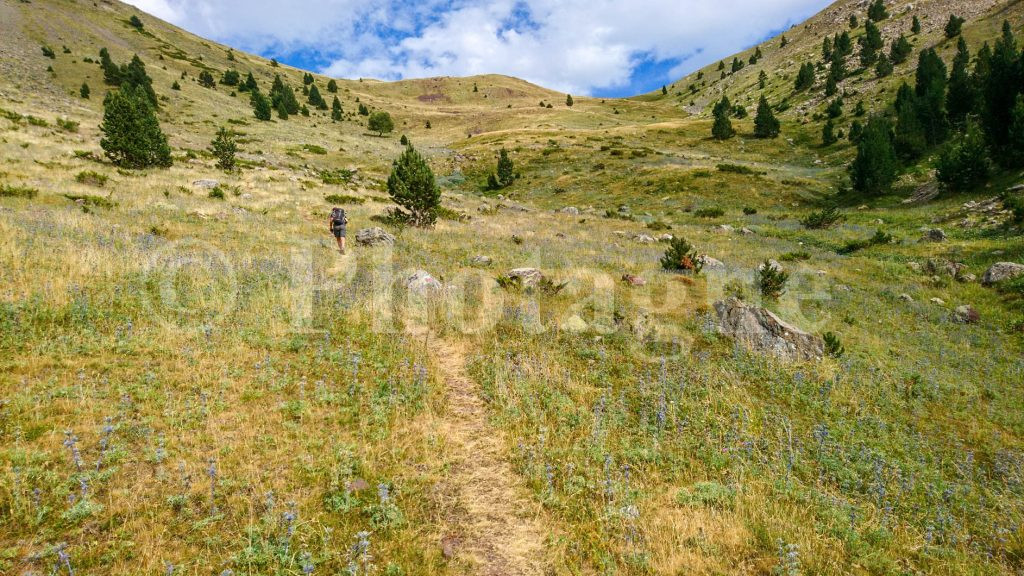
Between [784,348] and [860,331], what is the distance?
500cm

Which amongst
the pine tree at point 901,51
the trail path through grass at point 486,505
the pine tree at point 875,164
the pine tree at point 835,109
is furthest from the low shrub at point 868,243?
the pine tree at point 901,51

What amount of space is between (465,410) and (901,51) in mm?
107938

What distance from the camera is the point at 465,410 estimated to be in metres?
6.60

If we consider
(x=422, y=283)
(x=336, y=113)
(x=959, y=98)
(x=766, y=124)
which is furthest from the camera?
(x=336, y=113)

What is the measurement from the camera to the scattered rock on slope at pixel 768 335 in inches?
345

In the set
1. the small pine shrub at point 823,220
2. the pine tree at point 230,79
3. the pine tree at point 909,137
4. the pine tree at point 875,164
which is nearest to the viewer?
the small pine shrub at point 823,220

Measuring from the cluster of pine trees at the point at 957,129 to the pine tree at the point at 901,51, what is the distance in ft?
81.3

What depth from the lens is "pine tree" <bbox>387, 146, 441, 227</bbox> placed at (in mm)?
22656

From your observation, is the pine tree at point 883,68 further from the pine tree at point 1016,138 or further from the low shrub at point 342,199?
the low shrub at point 342,199

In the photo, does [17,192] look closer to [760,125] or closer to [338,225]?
[338,225]

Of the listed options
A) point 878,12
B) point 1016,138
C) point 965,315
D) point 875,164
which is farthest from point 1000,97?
point 878,12

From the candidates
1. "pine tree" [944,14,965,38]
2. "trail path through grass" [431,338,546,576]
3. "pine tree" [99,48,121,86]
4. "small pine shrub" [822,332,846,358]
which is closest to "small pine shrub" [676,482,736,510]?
"trail path through grass" [431,338,546,576]

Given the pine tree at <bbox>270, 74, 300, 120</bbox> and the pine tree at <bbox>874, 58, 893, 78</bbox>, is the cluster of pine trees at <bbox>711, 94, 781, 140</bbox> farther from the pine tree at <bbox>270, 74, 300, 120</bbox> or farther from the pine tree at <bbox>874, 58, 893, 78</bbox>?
the pine tree at <bbox>270, 74, 300, 120</bbox>

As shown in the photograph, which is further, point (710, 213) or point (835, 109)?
point (835, 109)
